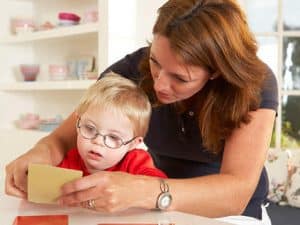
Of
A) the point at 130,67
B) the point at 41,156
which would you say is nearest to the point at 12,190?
the point at 41,156

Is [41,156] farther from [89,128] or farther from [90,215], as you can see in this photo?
[90,215]

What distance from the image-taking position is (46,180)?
3.29 ft

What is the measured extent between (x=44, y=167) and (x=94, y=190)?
119 mm

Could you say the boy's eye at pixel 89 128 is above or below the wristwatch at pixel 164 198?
above

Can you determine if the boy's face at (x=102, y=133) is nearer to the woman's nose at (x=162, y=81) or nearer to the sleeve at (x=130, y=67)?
the woman's nose at (x=162, y=81)

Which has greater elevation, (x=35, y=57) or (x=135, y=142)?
(x=135, y=142)

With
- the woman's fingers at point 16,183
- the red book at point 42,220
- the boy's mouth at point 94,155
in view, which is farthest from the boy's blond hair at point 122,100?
the red book at point 42,220

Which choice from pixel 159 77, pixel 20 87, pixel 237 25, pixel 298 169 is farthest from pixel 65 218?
pixel 20 87

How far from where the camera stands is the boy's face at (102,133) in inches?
47.2

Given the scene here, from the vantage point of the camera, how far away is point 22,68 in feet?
11.0

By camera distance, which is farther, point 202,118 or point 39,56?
point 39,56

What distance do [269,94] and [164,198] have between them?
51 centimetres

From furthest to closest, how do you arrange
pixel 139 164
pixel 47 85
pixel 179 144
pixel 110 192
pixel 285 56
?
1. pixel 47 85
2. pixel 285 56
3. pixel 179 144
4. pixel 139 164
5. pixel 110 192

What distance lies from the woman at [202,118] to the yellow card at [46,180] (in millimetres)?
20
